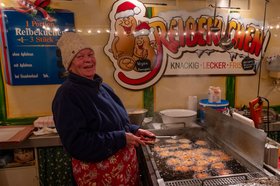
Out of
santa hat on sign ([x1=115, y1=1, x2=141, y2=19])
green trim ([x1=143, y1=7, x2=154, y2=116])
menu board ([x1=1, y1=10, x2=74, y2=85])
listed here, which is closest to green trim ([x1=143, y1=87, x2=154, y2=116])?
green trim ([x1=143, y1=7, x2=154, y2=116])

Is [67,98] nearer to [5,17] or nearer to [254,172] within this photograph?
[254,172]

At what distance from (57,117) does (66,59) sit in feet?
1.18

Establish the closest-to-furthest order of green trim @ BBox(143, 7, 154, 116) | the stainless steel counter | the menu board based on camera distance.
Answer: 1. the stainless steel counter
2. the menu board
3. green trim @ BBox(143, 7, 154, 116)

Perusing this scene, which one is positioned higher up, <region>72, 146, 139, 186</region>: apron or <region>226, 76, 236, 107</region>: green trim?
<region>226, 76, 236, 107</region>: green trim

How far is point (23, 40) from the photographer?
89.7 inches

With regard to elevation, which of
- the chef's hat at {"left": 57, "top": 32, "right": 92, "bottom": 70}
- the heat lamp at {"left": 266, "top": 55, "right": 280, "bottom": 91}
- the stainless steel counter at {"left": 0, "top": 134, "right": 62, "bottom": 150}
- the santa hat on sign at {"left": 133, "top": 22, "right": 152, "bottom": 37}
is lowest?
the stainless steel counter at {"left": 0, "top": 134, "right": 62, "bottom": 150}

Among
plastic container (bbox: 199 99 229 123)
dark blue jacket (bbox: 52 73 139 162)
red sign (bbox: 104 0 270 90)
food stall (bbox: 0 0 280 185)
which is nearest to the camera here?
dark blue jacket (bbox: 52 73 139 162)

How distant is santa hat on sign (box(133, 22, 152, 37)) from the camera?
248 centimetres

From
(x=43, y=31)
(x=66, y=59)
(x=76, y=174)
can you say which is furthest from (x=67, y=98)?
(x=43, y=31)

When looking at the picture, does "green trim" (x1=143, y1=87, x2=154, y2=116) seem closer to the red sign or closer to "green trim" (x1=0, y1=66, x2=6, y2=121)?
the red sign

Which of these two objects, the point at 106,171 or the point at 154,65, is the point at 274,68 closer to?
the point at 154,65

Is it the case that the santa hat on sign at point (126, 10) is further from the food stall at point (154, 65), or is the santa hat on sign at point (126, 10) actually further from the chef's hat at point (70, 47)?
the chef's hat at point (70, 47)

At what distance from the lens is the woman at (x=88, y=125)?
1320 millimetres

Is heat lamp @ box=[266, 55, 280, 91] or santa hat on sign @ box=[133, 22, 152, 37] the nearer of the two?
santa hat on sign @ box=[133, 22, 152, 37]
